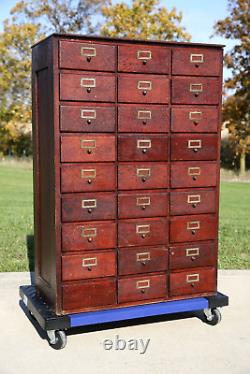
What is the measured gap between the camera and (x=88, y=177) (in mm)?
4070

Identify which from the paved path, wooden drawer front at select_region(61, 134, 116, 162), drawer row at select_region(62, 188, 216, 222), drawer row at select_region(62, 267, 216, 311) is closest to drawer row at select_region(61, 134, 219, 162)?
wooden drawer front at select_region(61, 134, 116, 162)

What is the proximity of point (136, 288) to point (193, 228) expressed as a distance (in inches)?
26.1

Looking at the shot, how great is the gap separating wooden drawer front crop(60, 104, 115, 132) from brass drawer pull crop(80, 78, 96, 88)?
0.49ft

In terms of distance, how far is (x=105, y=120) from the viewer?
4.07m

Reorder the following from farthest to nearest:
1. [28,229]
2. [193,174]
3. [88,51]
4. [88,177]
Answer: [28,229] < [193,174] < [88,177] < [88,51]

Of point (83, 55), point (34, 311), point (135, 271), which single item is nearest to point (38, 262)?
point (34, 311)

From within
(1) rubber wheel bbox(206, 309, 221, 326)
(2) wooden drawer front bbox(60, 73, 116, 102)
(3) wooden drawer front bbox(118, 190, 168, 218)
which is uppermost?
(2) wooden drawer front bbox(60, 73, 116, 102)

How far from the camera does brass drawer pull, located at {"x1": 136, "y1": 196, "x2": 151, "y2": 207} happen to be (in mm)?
4258

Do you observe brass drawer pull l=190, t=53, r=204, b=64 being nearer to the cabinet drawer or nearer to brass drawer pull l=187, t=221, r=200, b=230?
the cabinet drawer

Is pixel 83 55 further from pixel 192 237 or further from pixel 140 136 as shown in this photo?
pixel 192 237

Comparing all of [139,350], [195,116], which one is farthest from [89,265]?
[195,116]

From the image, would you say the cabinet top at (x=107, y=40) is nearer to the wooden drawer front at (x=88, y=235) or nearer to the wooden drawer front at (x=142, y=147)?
the wooden drawer front at (x=142, y=147)

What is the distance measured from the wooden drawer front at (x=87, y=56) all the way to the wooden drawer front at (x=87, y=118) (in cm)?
28

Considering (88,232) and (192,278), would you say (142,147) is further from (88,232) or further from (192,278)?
(192,278)
